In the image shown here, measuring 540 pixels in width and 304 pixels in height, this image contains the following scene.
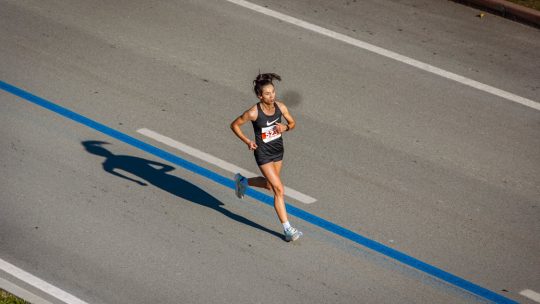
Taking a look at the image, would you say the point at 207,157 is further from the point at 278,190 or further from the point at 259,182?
the point at 278,190

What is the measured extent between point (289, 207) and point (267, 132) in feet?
3.92

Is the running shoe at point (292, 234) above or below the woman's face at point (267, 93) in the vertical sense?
below

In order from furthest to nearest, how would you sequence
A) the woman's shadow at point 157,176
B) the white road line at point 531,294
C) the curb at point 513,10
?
the curb at point 513,10, the woman's shadow at point 157,176, the white road line at point 531,294

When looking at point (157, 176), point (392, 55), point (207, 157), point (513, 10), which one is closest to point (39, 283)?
point (157, 176)

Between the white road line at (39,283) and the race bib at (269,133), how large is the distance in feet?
8.50

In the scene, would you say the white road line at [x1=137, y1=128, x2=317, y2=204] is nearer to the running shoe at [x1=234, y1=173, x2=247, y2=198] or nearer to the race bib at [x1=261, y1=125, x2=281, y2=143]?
the running shoe at [x1=234, y1=173, x2=247, y2=198]

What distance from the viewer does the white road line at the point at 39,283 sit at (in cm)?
923

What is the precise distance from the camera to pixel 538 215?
11109 mm

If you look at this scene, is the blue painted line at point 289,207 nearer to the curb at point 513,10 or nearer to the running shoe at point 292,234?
the running shoe at point 292,234

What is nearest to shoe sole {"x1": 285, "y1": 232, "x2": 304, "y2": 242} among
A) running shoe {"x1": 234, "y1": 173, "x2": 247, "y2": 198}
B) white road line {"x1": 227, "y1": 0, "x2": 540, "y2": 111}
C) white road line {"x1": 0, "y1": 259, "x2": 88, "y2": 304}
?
running shoe {"x1": 234, "y1": 173, "x2": 247, "y2": 198}

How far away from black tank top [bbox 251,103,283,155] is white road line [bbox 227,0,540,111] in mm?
4621

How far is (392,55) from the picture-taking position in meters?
14.6

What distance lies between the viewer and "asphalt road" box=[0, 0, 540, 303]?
32.4ft

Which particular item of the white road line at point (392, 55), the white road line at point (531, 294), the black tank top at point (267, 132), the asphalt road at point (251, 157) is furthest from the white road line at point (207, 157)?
the white road line at point (392, 55)
